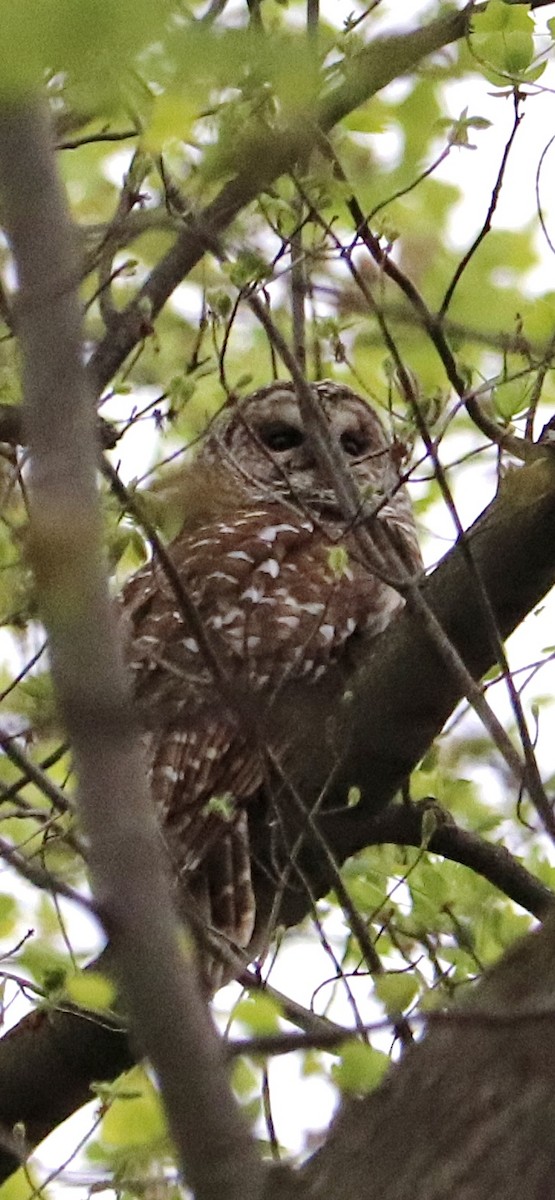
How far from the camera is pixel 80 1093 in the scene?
327 cm

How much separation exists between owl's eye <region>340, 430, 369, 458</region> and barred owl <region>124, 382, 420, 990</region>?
875 mm

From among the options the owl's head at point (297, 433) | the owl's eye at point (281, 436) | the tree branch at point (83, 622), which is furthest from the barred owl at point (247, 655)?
the tree branch at point (83, 622)

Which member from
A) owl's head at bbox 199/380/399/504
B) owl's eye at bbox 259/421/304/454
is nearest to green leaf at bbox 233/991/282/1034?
owl's head at bbox 199/380/399/504

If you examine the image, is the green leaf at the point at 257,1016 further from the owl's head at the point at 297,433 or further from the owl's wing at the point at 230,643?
Answer: the owl's head at the point at 297,433

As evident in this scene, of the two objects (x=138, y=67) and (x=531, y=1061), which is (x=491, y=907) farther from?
(x=138, y=67)

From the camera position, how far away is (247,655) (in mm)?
3971

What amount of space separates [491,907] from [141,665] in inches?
38.4

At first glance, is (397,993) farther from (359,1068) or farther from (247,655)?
(247,655)

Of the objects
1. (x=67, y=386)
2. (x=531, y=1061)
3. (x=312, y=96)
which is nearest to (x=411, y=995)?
(x=531, y=1061)

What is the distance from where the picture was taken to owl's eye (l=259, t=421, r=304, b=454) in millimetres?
5590

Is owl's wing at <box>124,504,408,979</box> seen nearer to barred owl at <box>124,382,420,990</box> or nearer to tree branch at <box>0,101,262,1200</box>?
barred owl at <box>124,382,420,990</box>

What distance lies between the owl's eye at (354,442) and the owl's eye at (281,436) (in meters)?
0.14

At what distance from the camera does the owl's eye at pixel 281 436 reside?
5.59m

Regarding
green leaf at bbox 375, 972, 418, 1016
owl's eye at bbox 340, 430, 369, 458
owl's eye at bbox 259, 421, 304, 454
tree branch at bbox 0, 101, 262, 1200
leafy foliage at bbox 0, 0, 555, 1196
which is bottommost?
tree branch at bbox 0, 101, 262, 1200
